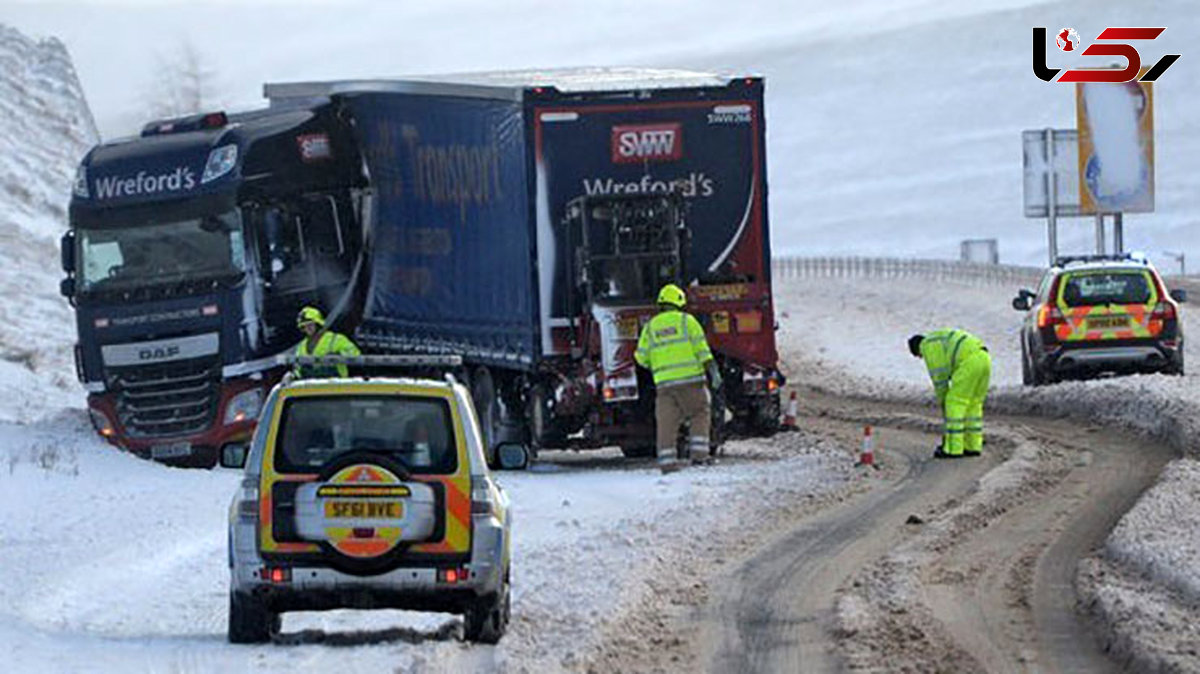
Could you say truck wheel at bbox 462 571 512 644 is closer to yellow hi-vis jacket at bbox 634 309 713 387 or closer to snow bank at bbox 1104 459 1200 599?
snow bank at bbox 1104 459 1200 599

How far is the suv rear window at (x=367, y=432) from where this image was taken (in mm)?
14914

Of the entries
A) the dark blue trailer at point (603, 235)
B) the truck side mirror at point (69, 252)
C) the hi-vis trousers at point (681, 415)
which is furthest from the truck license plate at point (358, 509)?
the truck side mirror at point (69, 252)

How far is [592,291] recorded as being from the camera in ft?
89.0

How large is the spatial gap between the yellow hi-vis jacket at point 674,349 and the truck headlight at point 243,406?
17.3 feet

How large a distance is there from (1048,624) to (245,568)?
432 centimetres

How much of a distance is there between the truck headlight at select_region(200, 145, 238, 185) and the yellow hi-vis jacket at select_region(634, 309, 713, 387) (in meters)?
5.57

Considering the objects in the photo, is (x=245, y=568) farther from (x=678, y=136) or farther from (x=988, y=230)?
(x=988, y=230)

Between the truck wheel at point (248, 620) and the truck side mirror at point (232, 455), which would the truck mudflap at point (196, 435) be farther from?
the truck wheel at point (248, 620)

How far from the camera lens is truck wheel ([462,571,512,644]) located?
1493 centimetres

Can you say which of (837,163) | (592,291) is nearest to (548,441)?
(592,291)

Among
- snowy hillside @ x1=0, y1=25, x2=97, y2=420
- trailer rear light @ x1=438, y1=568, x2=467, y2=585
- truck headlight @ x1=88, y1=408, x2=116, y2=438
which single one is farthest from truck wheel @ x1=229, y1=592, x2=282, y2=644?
snowy hillside @ x1=0, y1=25, x2=97, y2=420

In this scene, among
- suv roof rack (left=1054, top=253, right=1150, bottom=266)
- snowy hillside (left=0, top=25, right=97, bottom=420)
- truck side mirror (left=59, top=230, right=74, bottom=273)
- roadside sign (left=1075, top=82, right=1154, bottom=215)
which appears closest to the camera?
truck side mirror (left=59, top=230, right=74, bottom=273)

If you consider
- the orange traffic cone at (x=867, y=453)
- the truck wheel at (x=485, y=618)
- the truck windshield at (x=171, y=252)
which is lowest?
the orange traffic cone at (x=867, y=453)

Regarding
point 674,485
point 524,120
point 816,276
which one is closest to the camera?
point 674,485
